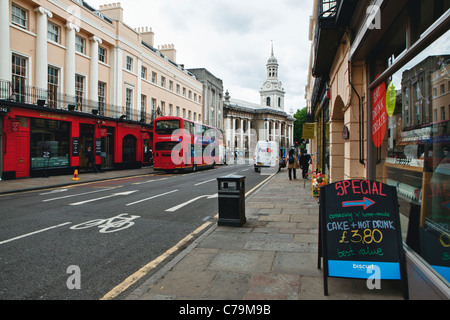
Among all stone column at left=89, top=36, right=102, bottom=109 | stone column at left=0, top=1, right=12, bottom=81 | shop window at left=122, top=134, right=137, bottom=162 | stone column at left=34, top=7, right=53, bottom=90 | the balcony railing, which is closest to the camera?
stone column at left=0, top=1, right=12, bottom=81

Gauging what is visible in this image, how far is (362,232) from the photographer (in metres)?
3.56

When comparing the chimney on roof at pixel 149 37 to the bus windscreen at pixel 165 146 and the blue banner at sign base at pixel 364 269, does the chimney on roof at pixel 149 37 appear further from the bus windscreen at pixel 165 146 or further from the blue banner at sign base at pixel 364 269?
the blue banner at sign base at pixel 364 269

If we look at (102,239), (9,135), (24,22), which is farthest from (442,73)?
(24,22)

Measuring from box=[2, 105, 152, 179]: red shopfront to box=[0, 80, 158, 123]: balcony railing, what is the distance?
0.55 metres

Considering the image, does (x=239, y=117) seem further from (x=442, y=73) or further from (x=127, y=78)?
(x=442, y=73)

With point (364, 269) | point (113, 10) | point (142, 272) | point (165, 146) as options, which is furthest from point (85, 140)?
point (364, 269)

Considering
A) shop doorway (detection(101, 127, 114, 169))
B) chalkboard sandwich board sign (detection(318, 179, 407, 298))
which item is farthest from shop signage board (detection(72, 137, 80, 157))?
chalkboard sandwich board sign (detection(318, 179, 407, 298))

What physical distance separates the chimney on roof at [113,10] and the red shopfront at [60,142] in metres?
9.15

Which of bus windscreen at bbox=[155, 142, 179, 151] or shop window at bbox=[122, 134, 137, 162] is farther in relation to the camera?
shop window at bbox=[122, 134, 137, 162]

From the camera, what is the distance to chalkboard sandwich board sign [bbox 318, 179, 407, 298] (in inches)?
135

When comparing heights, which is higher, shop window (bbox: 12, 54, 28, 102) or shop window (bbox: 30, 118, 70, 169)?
shop window (bbox: 12, 54, 28, 102)

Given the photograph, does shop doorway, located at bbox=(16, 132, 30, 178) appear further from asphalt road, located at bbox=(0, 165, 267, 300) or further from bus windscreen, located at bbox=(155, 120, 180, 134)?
bus windscreen, located at bbox=(155, 120, 180, 134)

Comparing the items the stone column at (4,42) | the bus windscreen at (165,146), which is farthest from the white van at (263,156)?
the stone column at (4,42)

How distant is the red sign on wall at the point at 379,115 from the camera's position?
16.8 ft
